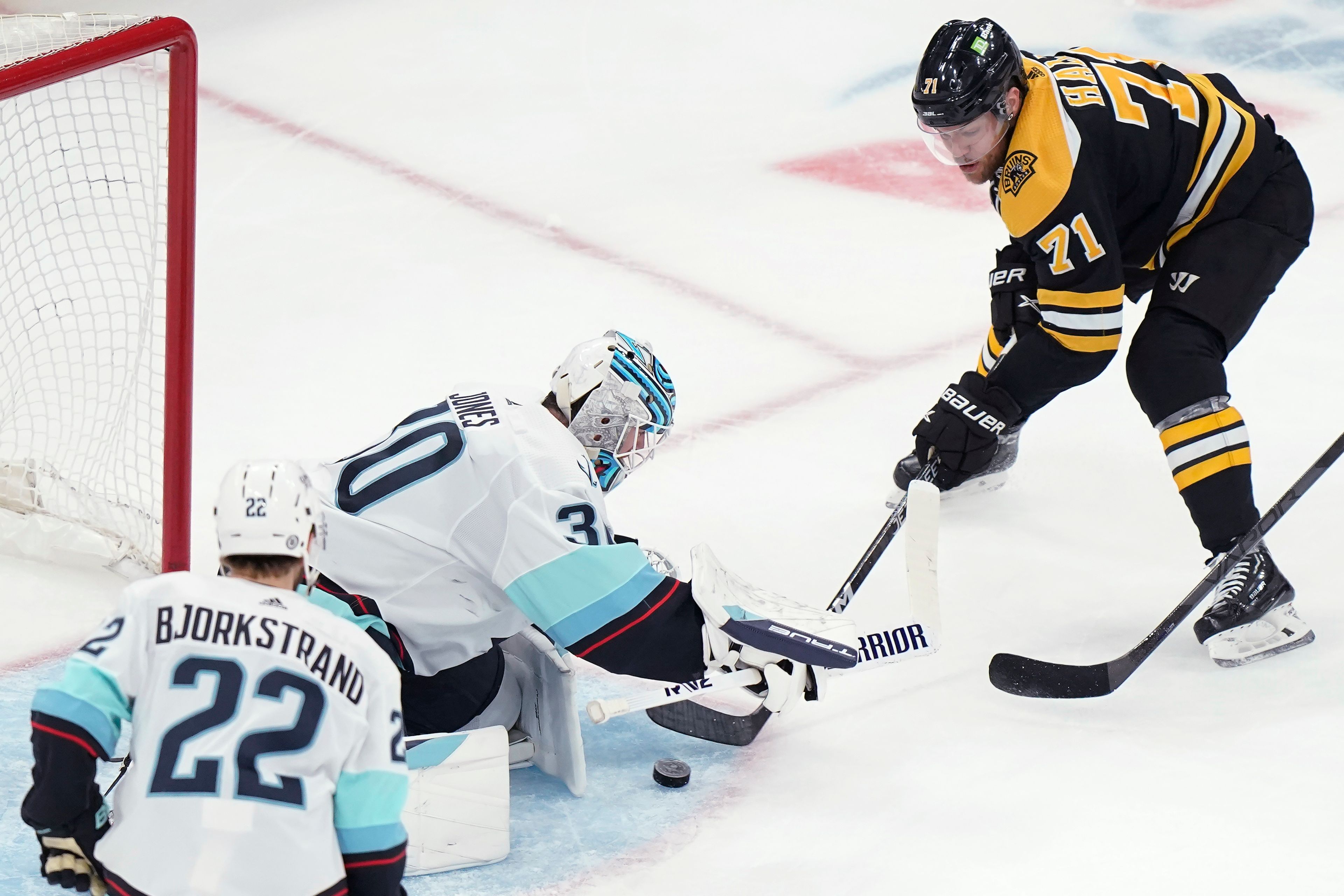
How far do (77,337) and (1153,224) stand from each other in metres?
2.50

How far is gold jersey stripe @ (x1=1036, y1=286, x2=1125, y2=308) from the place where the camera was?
2.83 metres

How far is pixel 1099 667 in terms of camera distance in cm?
273

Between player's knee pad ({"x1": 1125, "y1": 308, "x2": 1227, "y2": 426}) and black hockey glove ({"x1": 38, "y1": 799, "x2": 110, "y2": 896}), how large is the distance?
1.96 m

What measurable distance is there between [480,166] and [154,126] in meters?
1.11

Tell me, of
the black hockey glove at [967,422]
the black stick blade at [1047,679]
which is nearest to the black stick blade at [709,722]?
the black stick blade at [1047,679]

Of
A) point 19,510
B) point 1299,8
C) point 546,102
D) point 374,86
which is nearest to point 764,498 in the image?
point 19,510

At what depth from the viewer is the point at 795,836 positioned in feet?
7.80

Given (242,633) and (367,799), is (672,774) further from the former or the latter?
(242,633)

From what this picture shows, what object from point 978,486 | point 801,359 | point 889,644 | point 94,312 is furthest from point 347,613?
point 94,312

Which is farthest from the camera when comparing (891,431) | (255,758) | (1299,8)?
(1299,8)

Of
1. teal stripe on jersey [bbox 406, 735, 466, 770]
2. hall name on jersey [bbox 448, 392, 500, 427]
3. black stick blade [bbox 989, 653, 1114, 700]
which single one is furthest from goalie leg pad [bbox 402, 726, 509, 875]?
black stick blade [bbox 989, 653, 1114, 700]

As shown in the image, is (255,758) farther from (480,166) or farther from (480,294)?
(480,166)

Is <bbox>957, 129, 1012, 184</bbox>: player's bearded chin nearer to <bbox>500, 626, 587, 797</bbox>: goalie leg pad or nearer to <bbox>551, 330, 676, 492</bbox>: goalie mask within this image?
<bbox>551, 330, 676, 492</bbox>: goalie mask

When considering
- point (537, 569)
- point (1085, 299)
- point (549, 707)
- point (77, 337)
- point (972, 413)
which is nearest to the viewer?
point (537, 569)
